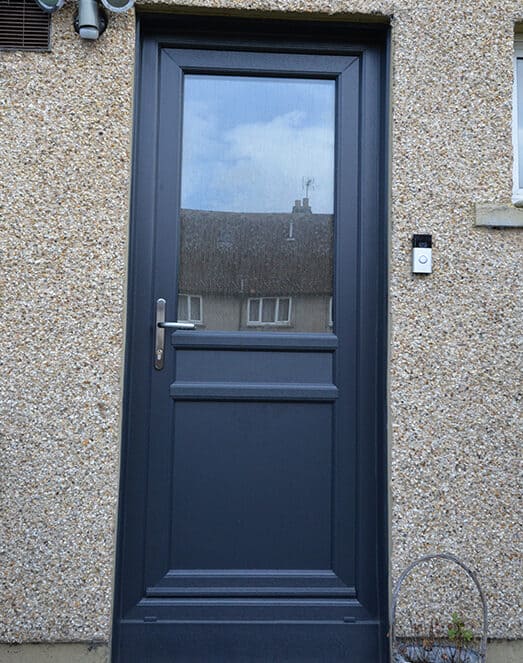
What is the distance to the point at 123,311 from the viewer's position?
101 inches

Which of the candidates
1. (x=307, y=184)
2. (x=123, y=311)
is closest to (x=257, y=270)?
(x=307, y=184)

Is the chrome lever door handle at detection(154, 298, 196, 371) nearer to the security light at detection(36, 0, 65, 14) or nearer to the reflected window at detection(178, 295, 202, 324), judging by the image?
the reflected window at detection(178, 295, 202, 324)

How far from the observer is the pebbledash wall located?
2.49 metres

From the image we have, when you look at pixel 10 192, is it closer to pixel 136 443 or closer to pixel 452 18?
pixel 136 443

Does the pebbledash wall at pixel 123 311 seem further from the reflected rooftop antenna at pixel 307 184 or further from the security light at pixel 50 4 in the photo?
the reflected rooftop antenna at pixel 307 184

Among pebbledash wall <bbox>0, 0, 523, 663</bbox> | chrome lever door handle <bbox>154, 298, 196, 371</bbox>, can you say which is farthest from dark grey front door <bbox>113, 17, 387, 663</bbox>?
pebbledash wall <bbox>0, 0, 523, 663</bbox>

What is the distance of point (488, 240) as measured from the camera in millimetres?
2635

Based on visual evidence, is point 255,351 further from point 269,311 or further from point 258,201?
point 258,201

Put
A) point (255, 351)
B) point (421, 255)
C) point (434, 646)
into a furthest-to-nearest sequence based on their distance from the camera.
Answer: point (255, 351), point (421, 255), point (434, 646)

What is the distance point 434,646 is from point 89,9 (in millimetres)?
2878

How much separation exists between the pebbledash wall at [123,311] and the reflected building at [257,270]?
0.30m

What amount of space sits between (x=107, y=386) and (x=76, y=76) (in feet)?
4.18

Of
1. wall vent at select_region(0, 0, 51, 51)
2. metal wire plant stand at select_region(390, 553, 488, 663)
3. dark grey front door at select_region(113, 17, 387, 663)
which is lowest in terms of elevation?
metal wire plant stand at select_region(390, 553, 488, 663)

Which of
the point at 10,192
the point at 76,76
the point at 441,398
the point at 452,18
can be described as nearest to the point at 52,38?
the point at 76,76
